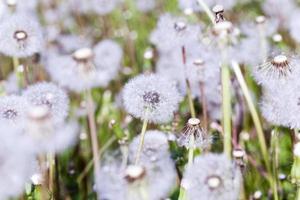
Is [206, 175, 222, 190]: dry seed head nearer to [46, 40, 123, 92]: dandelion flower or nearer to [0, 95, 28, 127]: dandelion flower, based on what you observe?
[0, 95, 28, 127]: dandelion flower

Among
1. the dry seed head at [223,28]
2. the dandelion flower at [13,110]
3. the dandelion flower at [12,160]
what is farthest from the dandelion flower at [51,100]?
the dry seed head at [223,28]

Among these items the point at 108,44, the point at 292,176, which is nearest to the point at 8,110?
the point at 292,176

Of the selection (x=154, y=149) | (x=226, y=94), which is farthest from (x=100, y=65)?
(x=226, y=94)

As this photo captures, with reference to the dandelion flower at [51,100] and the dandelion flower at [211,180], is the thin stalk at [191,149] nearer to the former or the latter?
the dandelion flower at [211,180]

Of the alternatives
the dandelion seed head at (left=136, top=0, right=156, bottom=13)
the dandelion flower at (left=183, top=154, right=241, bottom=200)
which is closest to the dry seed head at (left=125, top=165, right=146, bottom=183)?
the dandelion flower at (left=183, top=154, right=241, bottom=200)

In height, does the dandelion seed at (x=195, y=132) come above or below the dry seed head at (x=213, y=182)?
above
